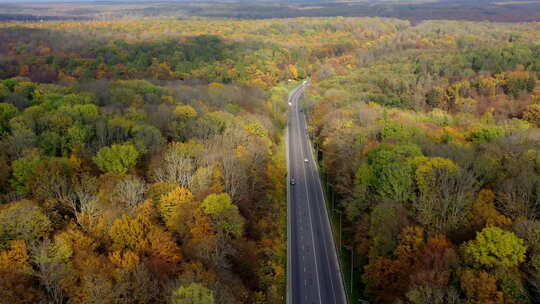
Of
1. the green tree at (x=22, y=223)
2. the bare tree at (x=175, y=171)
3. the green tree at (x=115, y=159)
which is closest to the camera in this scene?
the green tree at (x=22, y=223)

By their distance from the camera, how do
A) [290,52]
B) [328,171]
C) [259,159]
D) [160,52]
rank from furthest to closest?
1. [290,52]
2. [160,52]
3. [328,171]
4. [259,159]

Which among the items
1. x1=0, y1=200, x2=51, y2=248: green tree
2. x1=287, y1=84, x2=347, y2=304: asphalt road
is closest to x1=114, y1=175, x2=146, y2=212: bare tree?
x1=0, y1=200, x2=51, y2=248: green tree

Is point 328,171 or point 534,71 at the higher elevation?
point 534,71

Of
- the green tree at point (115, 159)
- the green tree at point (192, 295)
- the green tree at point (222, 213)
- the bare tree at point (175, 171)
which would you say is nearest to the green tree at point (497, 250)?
the green tree at point (192, 295)

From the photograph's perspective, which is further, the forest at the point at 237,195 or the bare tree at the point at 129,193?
the bare tree at the point at 129,193

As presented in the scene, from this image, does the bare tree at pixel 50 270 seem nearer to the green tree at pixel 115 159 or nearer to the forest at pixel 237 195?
the forest at pixel 237 195

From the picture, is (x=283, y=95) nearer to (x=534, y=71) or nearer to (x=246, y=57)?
(x=246, y=57)

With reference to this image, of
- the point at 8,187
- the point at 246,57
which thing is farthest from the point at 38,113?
the point at 246,57
